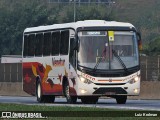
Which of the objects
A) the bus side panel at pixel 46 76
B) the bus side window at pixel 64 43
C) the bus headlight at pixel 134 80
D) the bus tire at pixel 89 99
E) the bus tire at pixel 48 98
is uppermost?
the bus side window at pixel 64 43

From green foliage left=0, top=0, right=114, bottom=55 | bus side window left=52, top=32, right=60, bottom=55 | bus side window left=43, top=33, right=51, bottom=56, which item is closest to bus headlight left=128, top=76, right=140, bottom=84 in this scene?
bus side window left=52, top=32, right=60, bottom=55

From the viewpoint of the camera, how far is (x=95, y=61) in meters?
42.9

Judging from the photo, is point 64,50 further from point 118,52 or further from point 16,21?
point 16,21

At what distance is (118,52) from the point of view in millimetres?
43156

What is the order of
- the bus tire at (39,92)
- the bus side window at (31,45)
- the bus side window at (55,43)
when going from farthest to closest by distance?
the bus side window at (31,45) < the bus tire at (39,92) < the bus side window at (55,43)

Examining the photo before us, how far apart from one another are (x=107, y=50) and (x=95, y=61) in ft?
2.20

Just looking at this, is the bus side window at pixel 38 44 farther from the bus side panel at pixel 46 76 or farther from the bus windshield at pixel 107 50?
the bus windshield at pixel 107 50

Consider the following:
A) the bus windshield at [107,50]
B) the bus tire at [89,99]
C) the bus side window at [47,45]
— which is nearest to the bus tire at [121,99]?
the bus tire at [89,99]

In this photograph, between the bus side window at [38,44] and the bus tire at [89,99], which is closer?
the bus tire at [89,99]

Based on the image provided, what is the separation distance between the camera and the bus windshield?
42.9 metres

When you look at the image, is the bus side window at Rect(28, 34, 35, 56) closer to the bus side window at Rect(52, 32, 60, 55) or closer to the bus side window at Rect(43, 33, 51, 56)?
the bus side window at Rect(43, 33, 51, 56)

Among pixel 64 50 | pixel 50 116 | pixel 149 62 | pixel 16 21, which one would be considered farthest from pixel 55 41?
pixel 16 21

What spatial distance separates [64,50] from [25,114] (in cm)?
1533

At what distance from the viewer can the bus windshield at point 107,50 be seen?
42.9 meters
